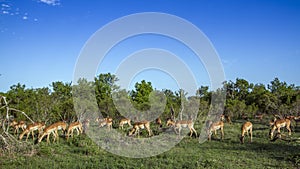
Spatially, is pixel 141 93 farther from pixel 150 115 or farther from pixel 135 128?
pixel 135 128

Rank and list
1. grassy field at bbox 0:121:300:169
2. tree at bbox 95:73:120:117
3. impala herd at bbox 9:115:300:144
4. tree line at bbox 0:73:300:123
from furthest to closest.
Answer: tree at bbox 95:73:120:117, tree line at bbox 0:73:300:123, impala herd at bbox 9:115:300:144, grassy field at bbox 0:121:300:169

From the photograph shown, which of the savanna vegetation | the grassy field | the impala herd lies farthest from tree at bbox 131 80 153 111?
the grassy field

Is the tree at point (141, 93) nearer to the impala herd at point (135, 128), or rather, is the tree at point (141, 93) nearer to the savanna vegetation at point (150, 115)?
the savanna vegetation at point (150, 115)

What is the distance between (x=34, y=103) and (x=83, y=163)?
1906 cm

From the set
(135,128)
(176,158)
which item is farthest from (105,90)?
(176,158)

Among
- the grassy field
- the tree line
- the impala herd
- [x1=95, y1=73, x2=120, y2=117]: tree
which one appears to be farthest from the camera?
[x1=95, y1=73, x2=120, y2=117]: tree

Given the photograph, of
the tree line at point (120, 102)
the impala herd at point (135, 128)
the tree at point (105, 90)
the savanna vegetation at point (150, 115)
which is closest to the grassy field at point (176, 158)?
the savanna vegetation at point (150, 115)

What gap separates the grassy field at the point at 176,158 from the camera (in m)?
10.4

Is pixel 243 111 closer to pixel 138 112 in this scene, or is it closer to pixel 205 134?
pixel 138 112

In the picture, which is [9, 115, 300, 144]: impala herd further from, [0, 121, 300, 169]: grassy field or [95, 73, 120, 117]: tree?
[95, 73, 120, 117]: tree

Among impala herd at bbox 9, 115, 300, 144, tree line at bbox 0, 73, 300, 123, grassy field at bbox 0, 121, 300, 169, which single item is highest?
tree line at bbox 0, 73, 300, 123

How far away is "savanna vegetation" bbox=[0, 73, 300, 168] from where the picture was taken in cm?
1096

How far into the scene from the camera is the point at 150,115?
104 ft

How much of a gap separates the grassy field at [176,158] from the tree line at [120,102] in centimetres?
1132
